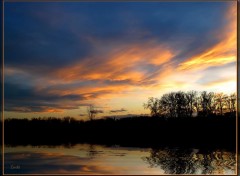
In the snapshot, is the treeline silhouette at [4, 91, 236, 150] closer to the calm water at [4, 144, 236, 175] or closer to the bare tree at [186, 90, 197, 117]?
the bare tree at [186, 90, 197, 117]

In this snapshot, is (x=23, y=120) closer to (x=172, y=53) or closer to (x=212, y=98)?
(x=172, y=53)

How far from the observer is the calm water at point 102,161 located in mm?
5430

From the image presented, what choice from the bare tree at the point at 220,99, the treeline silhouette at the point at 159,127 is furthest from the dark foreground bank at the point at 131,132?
the bare tree at the point at 220,99

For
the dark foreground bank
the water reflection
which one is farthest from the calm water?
the dark foreground bank

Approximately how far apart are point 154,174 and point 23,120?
2225 millimetres

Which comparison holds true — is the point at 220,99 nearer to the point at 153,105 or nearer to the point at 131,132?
the point at 153,105

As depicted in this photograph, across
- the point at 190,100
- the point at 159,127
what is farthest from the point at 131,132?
the point at 190,100

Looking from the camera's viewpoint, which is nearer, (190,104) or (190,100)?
(190,100)

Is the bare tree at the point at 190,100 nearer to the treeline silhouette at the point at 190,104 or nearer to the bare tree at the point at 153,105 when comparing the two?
the treeline silhouette at the point at 190,104

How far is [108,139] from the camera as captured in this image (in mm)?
6602

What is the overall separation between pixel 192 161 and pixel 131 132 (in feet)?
3.93

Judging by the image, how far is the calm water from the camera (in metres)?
5.43

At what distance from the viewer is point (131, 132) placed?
21.8ft

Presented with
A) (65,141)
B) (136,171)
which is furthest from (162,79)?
(65,141)
